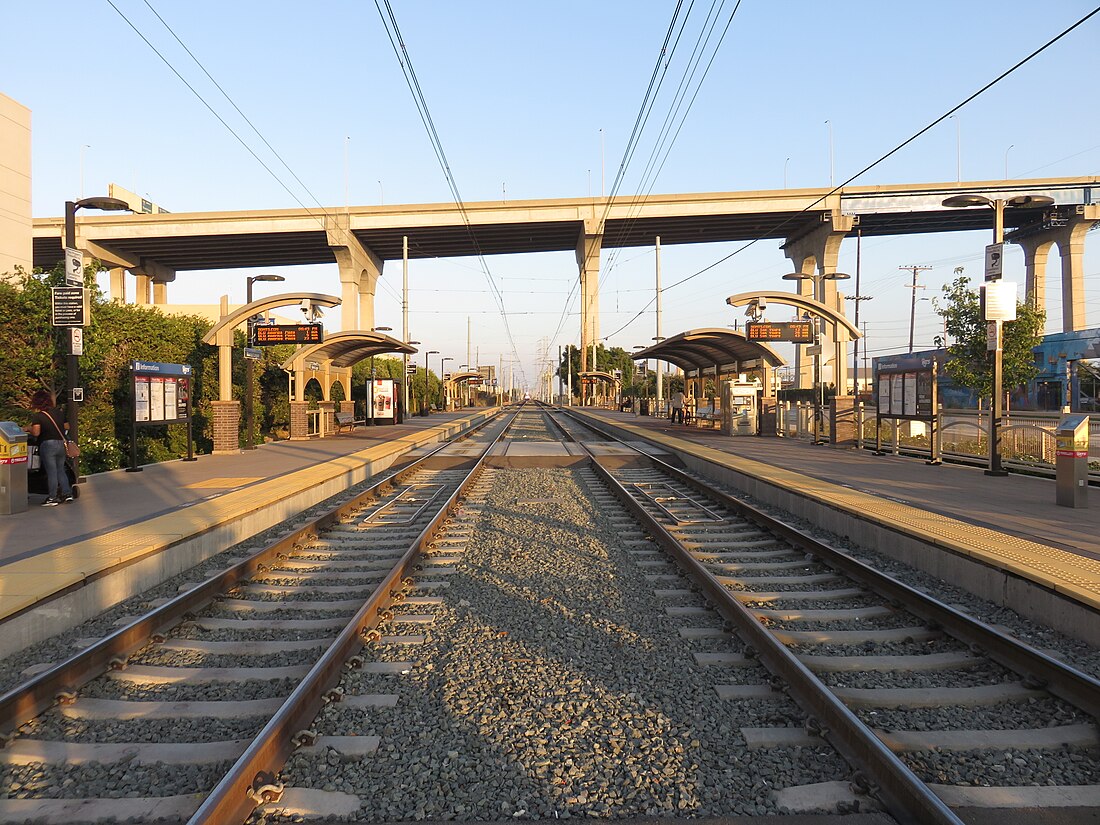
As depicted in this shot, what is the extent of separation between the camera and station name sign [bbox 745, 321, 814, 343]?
73.3 ft

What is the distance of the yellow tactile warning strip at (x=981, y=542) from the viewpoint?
5.56 meters

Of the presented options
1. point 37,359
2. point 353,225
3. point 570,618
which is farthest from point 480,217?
point 570,618

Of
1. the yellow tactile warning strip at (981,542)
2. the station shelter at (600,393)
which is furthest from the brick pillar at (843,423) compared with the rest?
the station shelter at (600,393)

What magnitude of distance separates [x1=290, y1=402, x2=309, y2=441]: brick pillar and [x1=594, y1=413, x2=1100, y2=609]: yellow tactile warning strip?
60.1ft

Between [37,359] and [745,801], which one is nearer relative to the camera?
[745,801]

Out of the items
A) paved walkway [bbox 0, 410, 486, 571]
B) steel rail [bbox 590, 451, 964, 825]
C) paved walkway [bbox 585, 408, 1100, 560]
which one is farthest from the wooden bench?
steel rail [bbox 590, 451, 964, 825]

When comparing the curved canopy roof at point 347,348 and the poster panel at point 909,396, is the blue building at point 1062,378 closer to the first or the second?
the poster panel at point 909,396

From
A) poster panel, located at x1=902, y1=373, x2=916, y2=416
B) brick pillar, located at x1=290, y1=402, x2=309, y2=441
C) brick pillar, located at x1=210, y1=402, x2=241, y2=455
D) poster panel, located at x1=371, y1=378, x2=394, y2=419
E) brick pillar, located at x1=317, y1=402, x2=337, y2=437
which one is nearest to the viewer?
poster panel, located at x1=902, y1=373, x2=916, y2=416

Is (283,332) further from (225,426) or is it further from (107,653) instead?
(107,653)

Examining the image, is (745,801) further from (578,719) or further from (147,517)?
(147,517)

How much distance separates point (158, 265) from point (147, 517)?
219 ft

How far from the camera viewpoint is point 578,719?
388cm

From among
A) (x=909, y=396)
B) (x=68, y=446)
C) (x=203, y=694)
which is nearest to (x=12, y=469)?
(x=68, y=446)

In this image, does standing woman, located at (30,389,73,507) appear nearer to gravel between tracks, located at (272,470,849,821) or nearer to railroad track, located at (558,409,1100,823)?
gravel between tracks, located at (272,470,849,821)
